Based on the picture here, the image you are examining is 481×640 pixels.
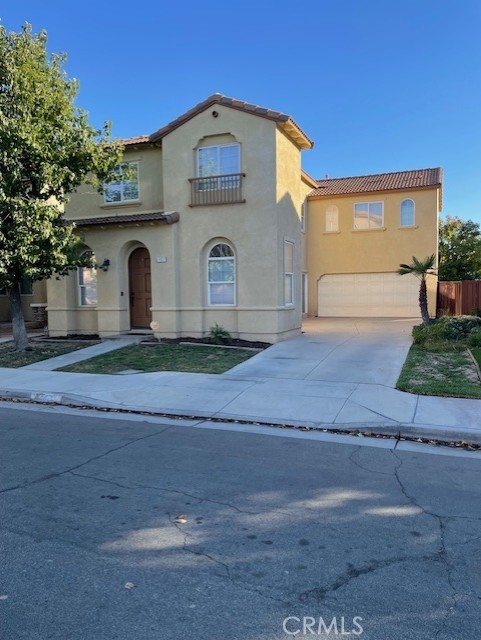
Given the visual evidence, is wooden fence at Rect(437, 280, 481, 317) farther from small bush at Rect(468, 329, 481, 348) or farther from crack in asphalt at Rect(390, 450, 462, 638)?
crack in asphalt at Rect(390, 450, 462, 638)

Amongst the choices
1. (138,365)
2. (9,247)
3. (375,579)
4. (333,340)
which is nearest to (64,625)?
(375,579)

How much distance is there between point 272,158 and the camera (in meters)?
14.6

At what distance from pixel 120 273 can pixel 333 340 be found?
7.32 meters

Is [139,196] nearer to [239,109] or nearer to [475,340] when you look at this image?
[239,109]

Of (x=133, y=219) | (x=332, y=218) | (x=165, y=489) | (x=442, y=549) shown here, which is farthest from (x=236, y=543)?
(x=332, y=218)

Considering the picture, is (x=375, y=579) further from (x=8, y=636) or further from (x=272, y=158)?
(x=272, y=158)

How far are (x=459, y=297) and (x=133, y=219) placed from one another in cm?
1566

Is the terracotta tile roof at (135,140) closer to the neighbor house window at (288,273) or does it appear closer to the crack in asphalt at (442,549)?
the neighbor house window at (288,273)

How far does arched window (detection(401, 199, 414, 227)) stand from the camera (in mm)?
22797

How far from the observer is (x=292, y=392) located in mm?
9203

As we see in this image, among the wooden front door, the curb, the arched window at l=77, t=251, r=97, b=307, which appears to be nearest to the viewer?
the curb
